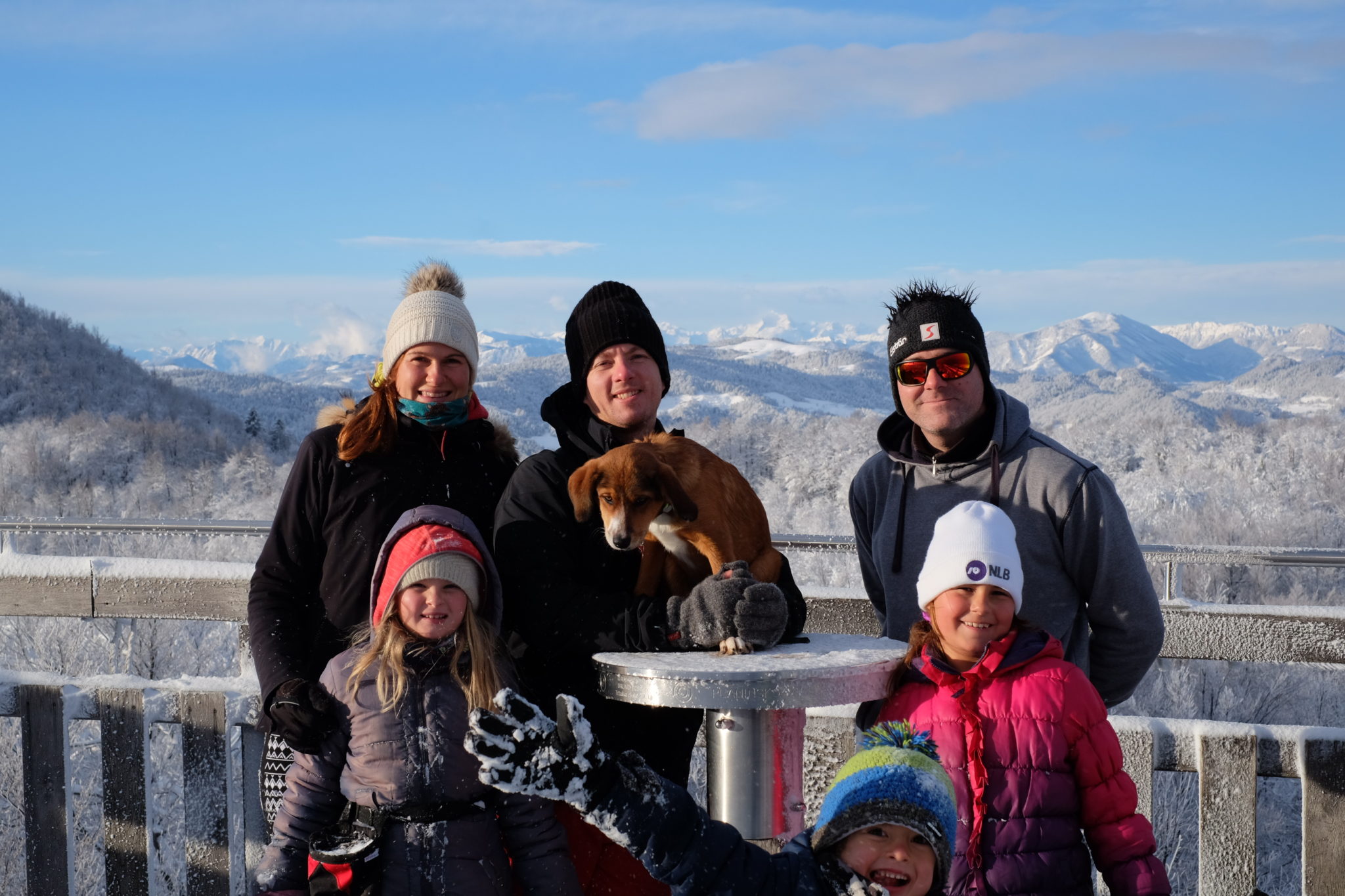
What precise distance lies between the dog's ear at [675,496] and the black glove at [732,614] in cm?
50

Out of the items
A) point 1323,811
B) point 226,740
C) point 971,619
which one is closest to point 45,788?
point 226,740

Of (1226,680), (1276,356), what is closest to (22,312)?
(1226,680)

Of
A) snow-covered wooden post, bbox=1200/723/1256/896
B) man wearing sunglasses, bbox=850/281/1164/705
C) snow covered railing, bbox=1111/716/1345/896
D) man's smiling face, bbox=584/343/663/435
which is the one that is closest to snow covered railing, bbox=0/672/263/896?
man's smiling face, bbox=584/343/663/435

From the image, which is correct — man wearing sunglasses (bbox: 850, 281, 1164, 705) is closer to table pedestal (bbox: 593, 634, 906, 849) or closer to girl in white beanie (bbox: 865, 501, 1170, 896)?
girl in white beanie (bbox: 865, 501, 1170, 896)

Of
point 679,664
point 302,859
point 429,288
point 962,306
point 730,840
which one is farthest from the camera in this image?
point 429,288

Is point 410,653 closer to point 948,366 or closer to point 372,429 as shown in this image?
point 372,429

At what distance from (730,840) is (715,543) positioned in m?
1.20

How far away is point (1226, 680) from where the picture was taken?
1534 centimetres

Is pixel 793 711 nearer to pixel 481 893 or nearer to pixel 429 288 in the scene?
pixel 481 893

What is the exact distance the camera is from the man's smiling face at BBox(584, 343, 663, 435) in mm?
2982

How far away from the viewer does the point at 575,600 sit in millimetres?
2688

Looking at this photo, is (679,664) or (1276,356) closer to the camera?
(679,664)

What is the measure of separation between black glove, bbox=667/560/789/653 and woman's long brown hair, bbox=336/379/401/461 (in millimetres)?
1187

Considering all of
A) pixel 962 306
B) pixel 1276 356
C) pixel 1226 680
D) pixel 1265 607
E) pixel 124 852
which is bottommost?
pixel 1226 680
